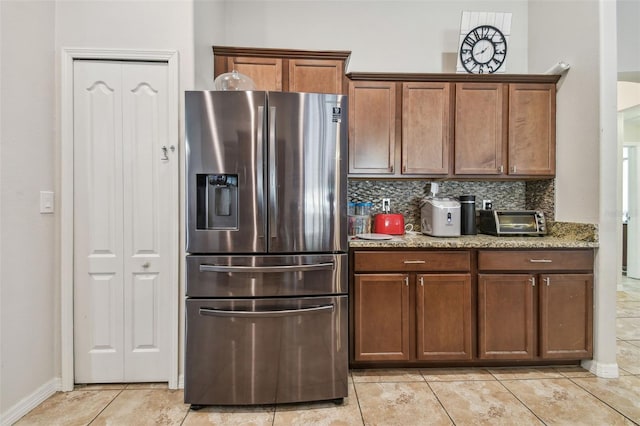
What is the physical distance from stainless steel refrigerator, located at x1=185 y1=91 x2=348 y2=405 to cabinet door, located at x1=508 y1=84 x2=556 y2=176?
67.7 inches

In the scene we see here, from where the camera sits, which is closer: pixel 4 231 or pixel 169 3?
pixel 4 231

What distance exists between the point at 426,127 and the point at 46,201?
273 cm

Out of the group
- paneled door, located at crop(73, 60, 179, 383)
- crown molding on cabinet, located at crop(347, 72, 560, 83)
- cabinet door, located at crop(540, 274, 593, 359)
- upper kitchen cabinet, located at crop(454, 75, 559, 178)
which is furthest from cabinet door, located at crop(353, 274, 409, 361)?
crown molding on cabinet, located at crop(347, 72, 560, 83)

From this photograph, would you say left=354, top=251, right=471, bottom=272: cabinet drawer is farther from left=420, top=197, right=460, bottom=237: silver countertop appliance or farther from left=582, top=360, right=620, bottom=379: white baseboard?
left=582, top=360, right=620, bottom=379: white baseboard

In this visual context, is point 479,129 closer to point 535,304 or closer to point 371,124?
point 371,124

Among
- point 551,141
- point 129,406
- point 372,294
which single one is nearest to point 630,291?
point 551,141

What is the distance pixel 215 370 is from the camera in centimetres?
186

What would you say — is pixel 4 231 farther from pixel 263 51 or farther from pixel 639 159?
pixel 639 159

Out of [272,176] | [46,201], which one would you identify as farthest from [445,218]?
[46,201]

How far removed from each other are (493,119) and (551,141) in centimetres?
51

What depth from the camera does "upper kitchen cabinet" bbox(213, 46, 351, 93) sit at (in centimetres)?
251

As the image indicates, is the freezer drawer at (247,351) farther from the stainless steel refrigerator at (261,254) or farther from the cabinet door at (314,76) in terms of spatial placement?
the cabinet door at (314,76)

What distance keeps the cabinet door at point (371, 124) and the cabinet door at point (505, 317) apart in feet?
3.91

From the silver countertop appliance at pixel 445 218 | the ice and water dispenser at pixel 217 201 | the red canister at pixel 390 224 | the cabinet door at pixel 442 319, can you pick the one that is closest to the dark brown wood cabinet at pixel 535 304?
the cabinet door at pixel 442 319
